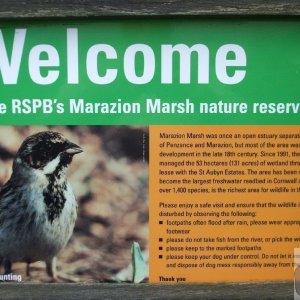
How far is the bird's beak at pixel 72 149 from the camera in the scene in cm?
179

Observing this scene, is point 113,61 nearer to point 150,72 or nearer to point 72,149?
point 150,72

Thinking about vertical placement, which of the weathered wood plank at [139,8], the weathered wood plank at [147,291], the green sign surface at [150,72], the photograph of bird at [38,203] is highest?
the weathered wood plank at [139,8]

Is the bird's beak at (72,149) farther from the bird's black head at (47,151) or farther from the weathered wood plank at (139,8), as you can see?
the weathered wood plank at (139,8)

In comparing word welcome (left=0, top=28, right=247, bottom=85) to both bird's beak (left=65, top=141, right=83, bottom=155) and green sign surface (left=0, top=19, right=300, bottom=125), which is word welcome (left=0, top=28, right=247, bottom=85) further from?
bird's beak (left=65, top=141, right=83, bottom=155)

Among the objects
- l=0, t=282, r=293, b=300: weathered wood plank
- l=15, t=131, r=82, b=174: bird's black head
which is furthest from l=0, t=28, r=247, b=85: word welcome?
l=0, t=282, r=293, b=300: weathered wood plank

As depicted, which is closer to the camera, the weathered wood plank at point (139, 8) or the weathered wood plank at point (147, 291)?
the weathered wood plank at point (139, 8)

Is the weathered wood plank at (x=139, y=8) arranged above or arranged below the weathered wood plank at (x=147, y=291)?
above

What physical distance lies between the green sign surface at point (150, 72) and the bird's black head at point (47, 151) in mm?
67

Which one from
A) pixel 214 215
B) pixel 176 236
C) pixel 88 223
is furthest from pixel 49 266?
pixel 214 215

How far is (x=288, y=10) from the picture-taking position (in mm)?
1707

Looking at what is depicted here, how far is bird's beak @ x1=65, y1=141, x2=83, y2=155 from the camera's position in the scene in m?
1.79

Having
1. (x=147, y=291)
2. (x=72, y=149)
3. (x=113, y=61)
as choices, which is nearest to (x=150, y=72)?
(x=113, y=61)

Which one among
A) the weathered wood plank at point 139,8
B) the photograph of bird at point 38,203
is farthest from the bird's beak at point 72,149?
the weathered wood plank at point 139,8

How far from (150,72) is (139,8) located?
0.23 metres
